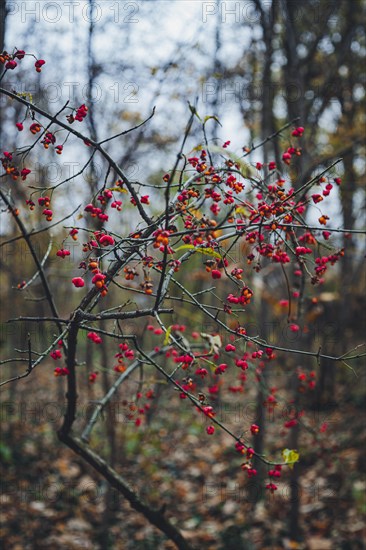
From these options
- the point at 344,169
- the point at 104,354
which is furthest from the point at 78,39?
the point at 344,169

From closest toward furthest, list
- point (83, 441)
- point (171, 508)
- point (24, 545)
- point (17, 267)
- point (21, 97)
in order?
point (21, 97) < point (83, 441) < point (24, 545) < point (171, 508) < point (17, 267)

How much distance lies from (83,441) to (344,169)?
6.38 metres

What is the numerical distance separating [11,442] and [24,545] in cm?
215

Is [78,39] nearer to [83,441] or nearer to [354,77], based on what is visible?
[83,441]

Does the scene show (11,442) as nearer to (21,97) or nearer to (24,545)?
(24,545)

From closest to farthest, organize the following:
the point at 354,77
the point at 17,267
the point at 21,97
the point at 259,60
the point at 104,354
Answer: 1. the point at 21,97
2. the point at 104,354
3. the point at 259,60
4. the point at 354,77
5. the point at 17,267

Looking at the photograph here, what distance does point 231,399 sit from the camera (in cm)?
897

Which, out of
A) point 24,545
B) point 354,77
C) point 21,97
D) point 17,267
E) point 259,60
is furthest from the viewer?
point 17,267

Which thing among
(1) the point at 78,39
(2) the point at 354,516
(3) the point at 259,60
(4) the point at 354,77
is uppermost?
(4) the point at 354,77

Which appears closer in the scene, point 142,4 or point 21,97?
point 21,97

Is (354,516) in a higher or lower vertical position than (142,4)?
lower

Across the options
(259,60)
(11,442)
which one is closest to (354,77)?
(259,60)

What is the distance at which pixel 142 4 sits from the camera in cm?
461

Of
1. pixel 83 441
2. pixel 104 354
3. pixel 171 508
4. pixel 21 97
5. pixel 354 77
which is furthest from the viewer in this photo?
pixel 354 77
